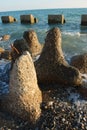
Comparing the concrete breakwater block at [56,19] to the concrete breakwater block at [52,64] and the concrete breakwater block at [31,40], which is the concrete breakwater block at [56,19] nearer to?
the concrete breakwater block at [31,40]

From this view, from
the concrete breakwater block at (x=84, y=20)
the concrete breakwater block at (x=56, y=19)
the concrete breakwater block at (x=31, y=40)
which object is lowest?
the concrete breakwater block at (x=56, y=19)

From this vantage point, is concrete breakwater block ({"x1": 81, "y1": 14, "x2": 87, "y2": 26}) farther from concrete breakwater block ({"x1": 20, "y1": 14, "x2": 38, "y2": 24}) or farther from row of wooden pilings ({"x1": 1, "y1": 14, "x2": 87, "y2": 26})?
concrete breakwater block ({"x1": 20, "y1": 14, "x2": 38, "y2": 24})

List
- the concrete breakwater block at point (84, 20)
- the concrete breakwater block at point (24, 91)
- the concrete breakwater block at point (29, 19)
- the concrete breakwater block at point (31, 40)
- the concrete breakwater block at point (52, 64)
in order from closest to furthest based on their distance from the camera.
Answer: the concrete breakwater block at point (24, 91) → the concrete breakwater block at point (52, 64) → the concrete breakwater block at point (31, 40) → the concrete breakwater block at point (84, 20) → the concrete breakwater block at point (29, 19)

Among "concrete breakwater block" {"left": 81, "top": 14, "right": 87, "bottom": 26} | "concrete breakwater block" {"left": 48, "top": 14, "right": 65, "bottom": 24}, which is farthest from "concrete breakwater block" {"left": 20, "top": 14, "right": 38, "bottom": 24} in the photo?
"concrete breakwater block" {"left": 81, "top": 14, "right": 87, "bottom": 26}

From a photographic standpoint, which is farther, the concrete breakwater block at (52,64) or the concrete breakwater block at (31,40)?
the concrete breakwater block at (31,40)

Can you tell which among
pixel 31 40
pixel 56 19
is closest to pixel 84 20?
pixel 56 19

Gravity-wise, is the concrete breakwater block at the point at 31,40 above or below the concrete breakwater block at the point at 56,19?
above

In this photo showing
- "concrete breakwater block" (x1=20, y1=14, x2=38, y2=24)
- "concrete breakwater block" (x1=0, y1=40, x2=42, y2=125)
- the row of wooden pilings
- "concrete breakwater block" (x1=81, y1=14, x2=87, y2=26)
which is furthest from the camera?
"concrete breakwater block" (x1=20, y1=14, x2=38, y2=24)

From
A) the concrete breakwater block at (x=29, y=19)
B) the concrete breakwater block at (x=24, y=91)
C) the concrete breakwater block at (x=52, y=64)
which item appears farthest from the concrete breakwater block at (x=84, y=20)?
the concrete breakwater block at (x=24, y=91)

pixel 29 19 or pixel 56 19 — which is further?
pixel 29 19

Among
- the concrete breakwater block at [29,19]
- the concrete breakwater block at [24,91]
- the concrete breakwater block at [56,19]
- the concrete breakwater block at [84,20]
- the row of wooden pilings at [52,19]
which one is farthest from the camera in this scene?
the concrete breakwater block at [29,19]

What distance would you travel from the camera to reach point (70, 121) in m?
5.38

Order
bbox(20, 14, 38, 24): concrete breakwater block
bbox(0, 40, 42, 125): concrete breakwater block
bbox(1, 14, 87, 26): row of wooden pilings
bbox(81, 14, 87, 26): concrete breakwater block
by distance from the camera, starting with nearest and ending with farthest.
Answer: bbox(0, 40, 42, 125): concrete breakwater block, bbox(81, 14, 87, 26): concrete breakwater block, bbox(1, 14, 87, 26): row of wooden pilings, bbox(20, 14, 38, 24): concrete breakwater block

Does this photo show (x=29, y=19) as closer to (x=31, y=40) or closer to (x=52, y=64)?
(x=31, y=40)
